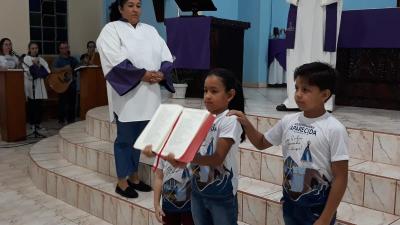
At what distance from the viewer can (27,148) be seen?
5.91 metres

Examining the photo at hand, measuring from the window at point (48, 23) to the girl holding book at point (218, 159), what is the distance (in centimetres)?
792

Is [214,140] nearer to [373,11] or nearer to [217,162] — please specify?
[217,162]

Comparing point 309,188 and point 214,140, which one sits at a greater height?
point 214,140

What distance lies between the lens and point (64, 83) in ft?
25.3

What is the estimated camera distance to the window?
8867mm

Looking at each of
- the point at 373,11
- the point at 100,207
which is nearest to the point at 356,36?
the point at 373,11

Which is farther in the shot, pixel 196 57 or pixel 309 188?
pixel 196 57

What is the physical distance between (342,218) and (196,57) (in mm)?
3229

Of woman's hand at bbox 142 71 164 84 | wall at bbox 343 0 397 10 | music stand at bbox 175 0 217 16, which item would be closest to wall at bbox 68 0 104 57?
music stand at bbox 175 0 217 16

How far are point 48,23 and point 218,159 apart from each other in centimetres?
820

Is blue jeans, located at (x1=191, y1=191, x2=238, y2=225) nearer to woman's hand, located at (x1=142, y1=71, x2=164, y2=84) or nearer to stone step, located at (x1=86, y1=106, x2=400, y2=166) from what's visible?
woman's hand, located at (x1=142, y1=71, x2=164, y2=84)

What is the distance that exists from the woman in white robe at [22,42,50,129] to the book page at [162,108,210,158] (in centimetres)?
578

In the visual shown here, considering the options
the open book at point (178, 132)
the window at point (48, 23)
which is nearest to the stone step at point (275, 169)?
the open book at point (178, 132)

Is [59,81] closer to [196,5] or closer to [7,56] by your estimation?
[7,56]
